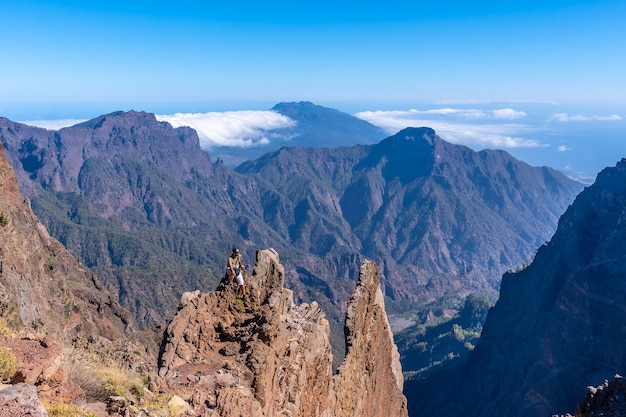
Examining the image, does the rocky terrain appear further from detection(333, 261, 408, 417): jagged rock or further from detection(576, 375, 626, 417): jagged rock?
detection(576, 375, 626, 417): jagged rock

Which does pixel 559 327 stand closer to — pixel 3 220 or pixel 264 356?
pixel 264 356

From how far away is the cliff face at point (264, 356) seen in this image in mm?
17125

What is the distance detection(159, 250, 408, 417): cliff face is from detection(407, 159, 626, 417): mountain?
5847 cm

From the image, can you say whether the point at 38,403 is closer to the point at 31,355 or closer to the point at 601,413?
the point at 31,355

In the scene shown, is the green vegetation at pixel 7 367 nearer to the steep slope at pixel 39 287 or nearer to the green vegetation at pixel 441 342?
the steep slope at pixel 39 287

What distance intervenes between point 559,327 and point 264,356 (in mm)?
84553

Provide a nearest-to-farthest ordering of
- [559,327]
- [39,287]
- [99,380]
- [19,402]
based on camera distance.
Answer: [19,402], [99,380], [39,287], [559,327]

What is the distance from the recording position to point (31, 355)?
40.8ft

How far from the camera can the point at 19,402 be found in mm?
9750

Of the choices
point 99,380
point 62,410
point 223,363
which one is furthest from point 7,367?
point 223,363

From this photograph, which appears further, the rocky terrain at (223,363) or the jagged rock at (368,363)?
the jagged rock at (368,363)

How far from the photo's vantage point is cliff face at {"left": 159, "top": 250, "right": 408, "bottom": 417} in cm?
1712

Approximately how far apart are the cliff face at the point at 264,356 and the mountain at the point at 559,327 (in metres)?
58.5

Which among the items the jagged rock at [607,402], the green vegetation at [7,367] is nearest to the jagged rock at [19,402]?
the green vegetation at [7,367]
